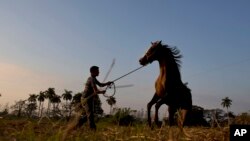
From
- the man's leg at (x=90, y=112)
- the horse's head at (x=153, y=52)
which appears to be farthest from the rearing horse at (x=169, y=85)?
the man's leg at (x=90, y=112)

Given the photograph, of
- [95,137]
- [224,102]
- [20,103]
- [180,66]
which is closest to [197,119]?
[180,66]

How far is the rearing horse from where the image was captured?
1027 cm

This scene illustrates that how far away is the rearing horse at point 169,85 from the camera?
1027 centimetres

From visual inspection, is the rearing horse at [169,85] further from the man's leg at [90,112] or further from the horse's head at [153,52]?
the man's leg at [90,112]

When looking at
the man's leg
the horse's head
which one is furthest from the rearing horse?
the man's leg

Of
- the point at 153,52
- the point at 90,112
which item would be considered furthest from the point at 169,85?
the point at 90,112

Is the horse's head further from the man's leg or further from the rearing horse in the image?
the man's leg

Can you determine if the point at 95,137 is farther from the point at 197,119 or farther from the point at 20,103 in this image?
the point at 197,119

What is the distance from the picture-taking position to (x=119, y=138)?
498 cm

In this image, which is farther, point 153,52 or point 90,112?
point 153,52

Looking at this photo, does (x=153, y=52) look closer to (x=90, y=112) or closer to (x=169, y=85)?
(x=169, y=85)

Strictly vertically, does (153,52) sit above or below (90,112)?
above

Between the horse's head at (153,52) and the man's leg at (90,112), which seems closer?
the man's leg at (90,112)

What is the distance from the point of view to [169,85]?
10273 millimetres
